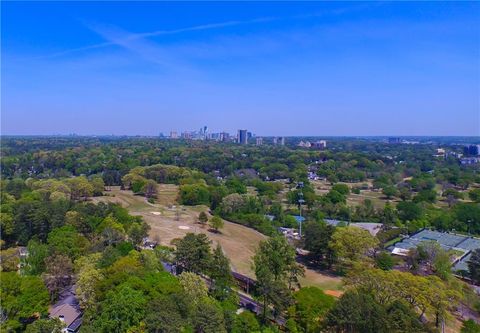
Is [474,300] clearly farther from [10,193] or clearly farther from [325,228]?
[10,193]

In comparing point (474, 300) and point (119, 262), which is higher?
point (119, 262)

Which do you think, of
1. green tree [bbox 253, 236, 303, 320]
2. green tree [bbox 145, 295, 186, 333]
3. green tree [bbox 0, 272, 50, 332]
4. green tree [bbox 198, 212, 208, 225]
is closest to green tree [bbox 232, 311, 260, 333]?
green tree [bbox 253, 236, 303, 320]

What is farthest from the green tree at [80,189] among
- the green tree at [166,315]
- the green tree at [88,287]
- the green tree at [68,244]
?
the green tree at [166,315]

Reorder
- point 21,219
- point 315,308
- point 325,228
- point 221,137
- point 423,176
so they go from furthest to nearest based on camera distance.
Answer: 1. point 221,137
2. point 423,176
3. point 21,219
4. point 325,228
5. point 315,308

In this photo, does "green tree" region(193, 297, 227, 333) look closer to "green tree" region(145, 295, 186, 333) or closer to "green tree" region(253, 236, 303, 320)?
"green tree" region(145, 295, 186, 333)

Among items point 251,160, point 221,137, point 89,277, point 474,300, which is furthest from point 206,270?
point 221,137

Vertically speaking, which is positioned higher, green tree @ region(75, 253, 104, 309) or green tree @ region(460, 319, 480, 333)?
green tree @ region(75, 253, 104, 309)

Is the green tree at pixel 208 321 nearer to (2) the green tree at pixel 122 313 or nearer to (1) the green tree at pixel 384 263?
(2) the green tree at pixel 122 313

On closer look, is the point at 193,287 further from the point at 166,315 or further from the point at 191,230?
the point at 191,230

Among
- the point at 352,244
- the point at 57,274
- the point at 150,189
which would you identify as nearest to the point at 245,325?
the point at 57,274

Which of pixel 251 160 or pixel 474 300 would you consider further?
Result: pixel 251 160
